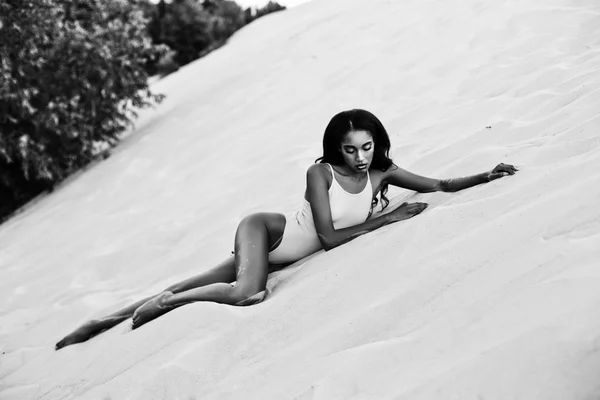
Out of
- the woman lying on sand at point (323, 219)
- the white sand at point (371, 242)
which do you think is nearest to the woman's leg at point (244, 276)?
the woman lying on sand at point (323, 219)

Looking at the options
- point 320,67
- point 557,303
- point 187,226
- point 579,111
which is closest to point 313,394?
point 557,303

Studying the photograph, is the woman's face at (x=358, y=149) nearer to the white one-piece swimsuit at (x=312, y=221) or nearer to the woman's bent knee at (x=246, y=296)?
the white one-piece swimsuit at (x=312, y=221)

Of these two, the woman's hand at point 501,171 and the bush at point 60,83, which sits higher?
the bush at point 60,83

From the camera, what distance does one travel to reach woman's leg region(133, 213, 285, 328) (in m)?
2.89

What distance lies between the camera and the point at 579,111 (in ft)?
11.2

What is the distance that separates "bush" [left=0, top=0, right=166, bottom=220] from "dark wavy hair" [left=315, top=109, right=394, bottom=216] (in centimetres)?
589

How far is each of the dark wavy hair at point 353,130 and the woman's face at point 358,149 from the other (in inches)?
1.2

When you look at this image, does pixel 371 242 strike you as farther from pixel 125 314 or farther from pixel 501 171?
pixel 125 314

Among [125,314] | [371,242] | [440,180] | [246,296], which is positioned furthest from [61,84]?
→ [371,242]

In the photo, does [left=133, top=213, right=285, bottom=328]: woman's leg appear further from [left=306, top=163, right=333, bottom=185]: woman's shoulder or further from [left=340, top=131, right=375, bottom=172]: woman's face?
[left=340, top=131, right=375, bottom=172]: woman's face

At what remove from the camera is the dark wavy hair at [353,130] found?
10.2 ft

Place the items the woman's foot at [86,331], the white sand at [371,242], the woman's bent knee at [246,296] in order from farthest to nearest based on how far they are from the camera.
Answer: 1. the woman's foot at [86,331]
2. the woman's bent knee at [246,296]
3. the white sand at [371,242]

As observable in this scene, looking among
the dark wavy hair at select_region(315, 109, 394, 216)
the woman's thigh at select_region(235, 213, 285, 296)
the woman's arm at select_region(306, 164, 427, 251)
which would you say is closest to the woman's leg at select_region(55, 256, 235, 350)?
the woman's thigh at select_region(235, 213, 285, 296)

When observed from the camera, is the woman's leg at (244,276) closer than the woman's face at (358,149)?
Yes
